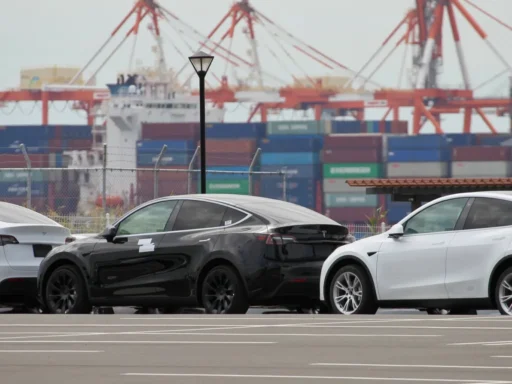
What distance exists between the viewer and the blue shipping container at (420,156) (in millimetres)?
120375

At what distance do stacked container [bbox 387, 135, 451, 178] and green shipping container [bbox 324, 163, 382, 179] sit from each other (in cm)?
124

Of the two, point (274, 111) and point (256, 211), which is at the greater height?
point (274, 111)

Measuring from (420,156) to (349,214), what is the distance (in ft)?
33.4

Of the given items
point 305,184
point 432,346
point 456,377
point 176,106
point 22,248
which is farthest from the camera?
point 176,106

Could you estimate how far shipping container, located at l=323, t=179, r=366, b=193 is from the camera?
387 feet

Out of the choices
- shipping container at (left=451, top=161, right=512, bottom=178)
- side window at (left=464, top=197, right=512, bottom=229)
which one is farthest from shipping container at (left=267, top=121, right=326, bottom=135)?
side window at (left=464, top=197, right=512, bottom=229)

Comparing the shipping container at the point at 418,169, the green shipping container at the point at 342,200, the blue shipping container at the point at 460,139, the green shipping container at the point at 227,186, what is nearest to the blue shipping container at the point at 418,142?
the shipping container at the point at 418,169

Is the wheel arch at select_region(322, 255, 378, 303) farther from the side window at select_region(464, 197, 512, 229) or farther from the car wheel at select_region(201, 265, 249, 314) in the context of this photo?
the side window at select_region(464, 197, 512, 229)

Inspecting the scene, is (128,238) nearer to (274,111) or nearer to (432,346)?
(432,346)

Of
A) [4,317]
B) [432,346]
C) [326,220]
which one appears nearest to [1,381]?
[432,346]

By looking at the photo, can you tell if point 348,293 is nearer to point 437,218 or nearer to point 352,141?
point 437,218

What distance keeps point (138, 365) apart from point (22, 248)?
7181 millimetres

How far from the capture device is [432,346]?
32.3ft

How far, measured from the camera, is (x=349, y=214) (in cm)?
11706
